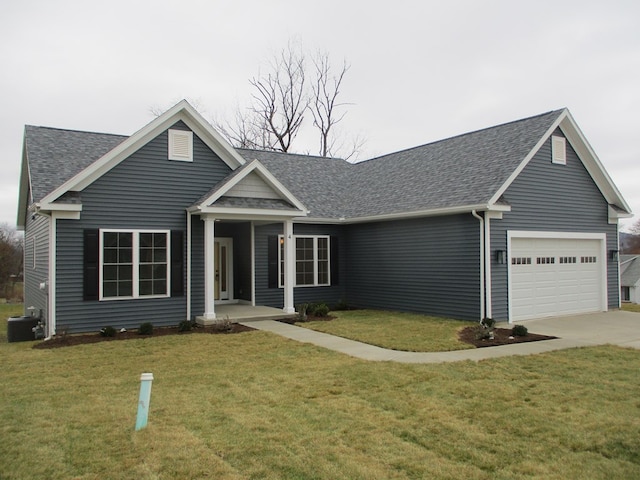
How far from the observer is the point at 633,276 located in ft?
135

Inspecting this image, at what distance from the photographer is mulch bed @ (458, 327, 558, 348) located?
1119cm

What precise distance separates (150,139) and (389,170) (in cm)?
928

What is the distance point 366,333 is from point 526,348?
11.4 feet

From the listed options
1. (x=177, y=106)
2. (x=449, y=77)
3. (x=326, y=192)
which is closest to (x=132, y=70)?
(x=177, y=106)

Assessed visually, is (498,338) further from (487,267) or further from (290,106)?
(290,106)

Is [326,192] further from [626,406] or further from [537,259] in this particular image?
[626,406]

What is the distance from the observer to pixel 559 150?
15766 millimetres

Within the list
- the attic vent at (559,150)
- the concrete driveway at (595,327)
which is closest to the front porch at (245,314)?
the concrete driveway at (595,327)

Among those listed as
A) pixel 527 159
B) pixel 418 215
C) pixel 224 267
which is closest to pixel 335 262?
pixel 224 267

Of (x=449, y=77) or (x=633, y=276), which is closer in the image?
(x=449, y=77)

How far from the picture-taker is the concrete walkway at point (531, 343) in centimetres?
987

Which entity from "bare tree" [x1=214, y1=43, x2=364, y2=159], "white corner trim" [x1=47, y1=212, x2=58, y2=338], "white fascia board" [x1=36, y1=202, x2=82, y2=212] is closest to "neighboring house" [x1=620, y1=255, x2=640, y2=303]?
"bare tree" [x1=214, y1=43, x2=364, y2=159]

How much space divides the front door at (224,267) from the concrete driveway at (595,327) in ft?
29.6

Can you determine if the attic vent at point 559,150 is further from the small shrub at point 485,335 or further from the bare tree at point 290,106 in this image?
the bare tree at point 290,106
